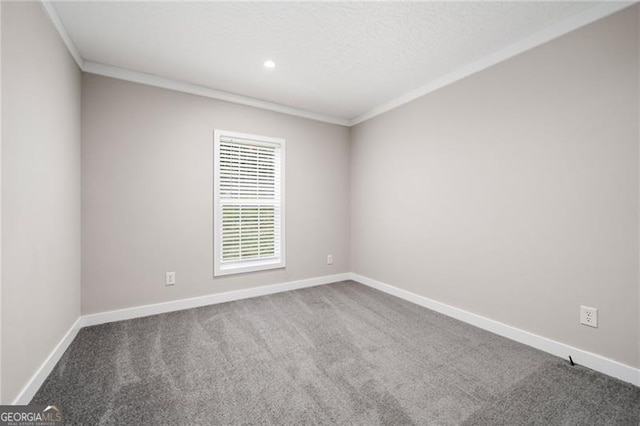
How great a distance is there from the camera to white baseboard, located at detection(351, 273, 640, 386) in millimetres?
1741

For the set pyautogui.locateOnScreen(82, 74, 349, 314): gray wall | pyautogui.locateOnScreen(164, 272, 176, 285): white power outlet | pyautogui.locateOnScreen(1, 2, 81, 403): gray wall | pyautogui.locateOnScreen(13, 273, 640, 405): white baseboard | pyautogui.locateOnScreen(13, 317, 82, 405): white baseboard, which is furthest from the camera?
pyautogui.locateOnScreen(164, 272, 176, 285): white power outlet

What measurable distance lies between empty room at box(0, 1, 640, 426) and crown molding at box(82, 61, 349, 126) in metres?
0.02

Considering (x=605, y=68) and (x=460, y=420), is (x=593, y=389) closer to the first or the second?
(x=460, y=420)

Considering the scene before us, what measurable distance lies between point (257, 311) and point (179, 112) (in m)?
2.32

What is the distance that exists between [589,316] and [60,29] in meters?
4.34

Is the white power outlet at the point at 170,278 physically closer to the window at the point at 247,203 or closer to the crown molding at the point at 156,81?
the window at the point at 247,203

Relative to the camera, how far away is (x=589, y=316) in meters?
1.89

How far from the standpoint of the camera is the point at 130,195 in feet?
8.84

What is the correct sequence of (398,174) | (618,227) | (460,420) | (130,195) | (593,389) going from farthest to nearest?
(398,174)
(130,195)
(618,227)
(593,389)
(460,420)

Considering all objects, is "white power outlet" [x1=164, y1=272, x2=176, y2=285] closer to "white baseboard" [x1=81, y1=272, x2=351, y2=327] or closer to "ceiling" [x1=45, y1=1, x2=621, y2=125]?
"white baseboard" [x1=81, y1=272, x2=351, y2=327]

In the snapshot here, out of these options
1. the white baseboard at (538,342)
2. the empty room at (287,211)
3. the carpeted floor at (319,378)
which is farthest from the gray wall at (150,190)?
the white baseboard at (538,342)

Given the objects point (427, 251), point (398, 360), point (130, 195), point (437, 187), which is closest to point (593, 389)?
point (398, 360)

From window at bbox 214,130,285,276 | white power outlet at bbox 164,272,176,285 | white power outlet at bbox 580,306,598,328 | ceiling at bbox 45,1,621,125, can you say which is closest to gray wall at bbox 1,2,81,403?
ceiling at bbox 45,1,621,125

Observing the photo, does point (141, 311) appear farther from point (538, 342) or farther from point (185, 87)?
point (538, 342)
